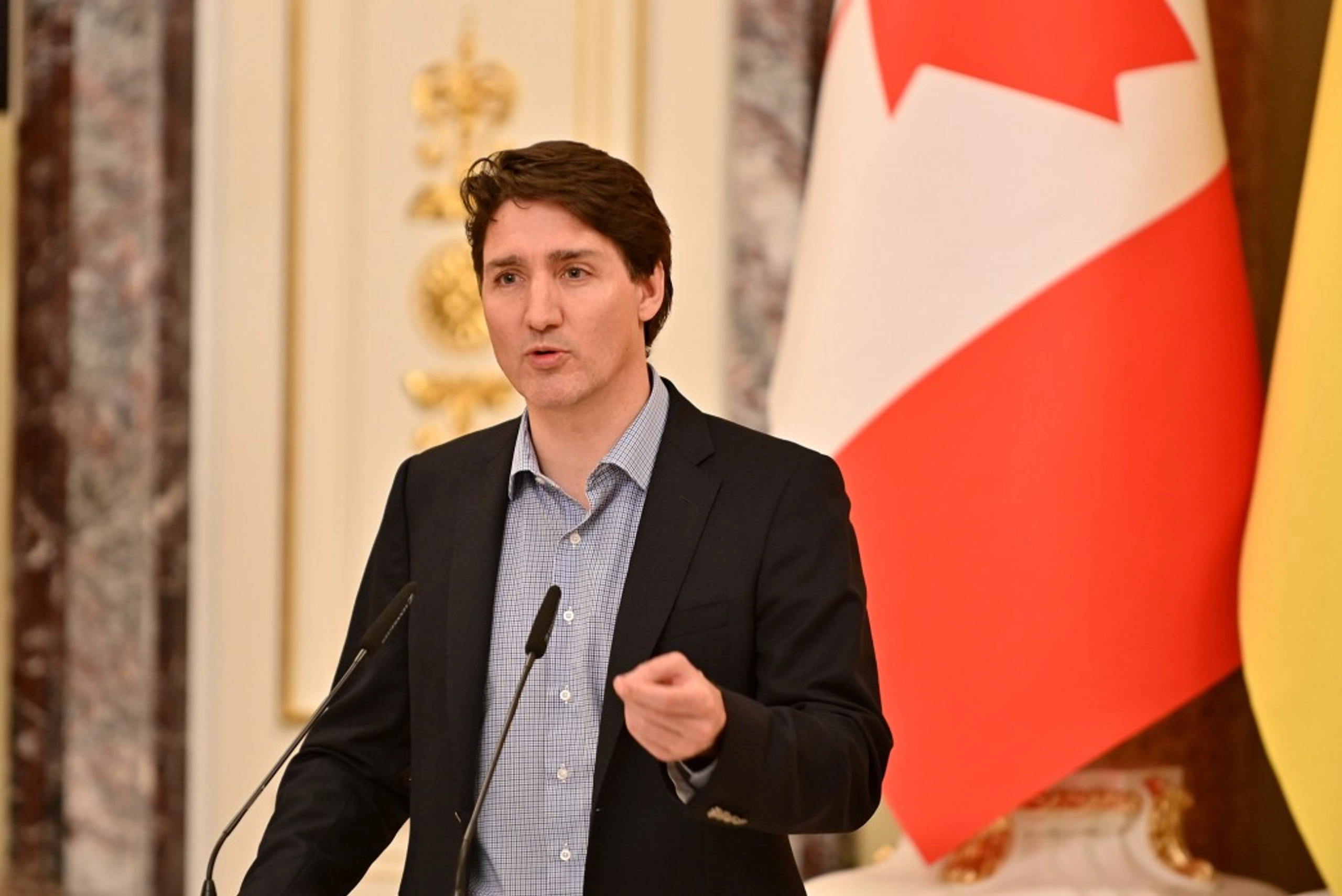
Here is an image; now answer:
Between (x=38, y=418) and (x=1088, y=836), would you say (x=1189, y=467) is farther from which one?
(x=38, y=418)

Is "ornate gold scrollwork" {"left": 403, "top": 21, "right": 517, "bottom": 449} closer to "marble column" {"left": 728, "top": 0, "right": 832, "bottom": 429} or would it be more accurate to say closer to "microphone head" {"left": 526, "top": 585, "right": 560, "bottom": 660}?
"marble column" {"left": 728, "top": 0, "right": 832, "bottom": 429}

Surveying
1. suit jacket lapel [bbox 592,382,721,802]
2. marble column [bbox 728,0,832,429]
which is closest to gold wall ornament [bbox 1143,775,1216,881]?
marble column [bbox 728,0,832,429]

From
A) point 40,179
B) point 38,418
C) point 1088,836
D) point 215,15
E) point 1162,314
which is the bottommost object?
point 1088,836

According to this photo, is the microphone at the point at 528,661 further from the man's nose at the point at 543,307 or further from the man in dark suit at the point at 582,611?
the man's nose at the point at 543,307

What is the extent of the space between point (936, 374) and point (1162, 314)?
0.36 meters

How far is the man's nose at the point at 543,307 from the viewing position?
164cm

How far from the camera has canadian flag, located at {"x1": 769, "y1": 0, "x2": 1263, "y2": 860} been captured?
8.24 feet

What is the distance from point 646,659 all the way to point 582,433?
27 centimetres

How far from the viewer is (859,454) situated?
2631 mm

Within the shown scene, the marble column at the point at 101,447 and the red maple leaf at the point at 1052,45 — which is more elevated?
the red maple leaf at the point at 1052,45

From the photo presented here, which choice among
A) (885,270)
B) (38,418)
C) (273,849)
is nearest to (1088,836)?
(885,270)


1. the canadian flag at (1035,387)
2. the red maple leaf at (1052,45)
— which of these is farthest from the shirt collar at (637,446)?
the red maple leaf at (1052,45)

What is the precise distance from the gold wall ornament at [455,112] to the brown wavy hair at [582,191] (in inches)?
68.8

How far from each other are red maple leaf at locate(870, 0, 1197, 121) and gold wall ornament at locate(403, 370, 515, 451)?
116 cm
